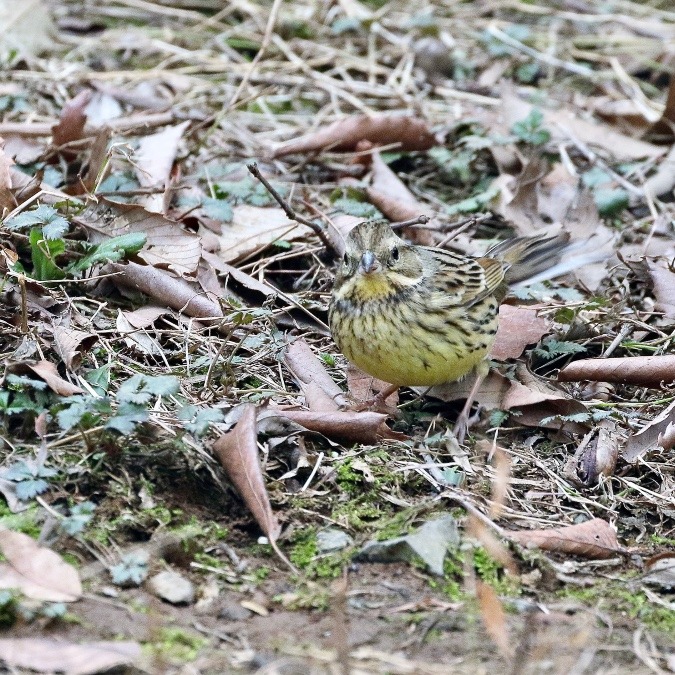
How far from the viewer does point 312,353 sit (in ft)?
16.4

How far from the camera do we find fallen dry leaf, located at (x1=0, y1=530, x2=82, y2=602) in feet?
10.5

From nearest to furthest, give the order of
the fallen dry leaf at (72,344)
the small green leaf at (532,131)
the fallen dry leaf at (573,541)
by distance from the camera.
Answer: the fallen dry leaf at (573,541) < the fallen dry leaf at (72,344) < the small green leaf at (532,131)

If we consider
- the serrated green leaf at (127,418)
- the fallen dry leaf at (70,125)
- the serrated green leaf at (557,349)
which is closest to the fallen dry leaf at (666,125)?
the serrated green leaf at (557,349)

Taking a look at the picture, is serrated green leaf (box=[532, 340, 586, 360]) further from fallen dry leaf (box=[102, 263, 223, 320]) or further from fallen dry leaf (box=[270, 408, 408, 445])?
fallen dry leaf (box=[102, 263, 223, 320])

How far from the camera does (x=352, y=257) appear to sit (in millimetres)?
4688

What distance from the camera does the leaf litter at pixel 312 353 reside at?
11.3ft

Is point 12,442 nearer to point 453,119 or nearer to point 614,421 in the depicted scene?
point 614,421

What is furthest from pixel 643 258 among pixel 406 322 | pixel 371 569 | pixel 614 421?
pixel 371 569

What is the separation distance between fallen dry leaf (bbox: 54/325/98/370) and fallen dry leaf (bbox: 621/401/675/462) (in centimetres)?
232

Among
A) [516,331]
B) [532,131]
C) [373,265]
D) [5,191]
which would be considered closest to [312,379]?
[373,265]

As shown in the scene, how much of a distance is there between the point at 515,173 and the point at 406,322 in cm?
284

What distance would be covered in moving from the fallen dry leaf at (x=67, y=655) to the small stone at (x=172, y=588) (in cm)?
34

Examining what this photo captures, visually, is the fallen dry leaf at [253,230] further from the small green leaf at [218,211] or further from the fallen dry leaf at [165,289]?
the fallen dry leaf at [165,289]

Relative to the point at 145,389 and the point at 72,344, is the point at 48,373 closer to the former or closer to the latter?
the point at 72,344
